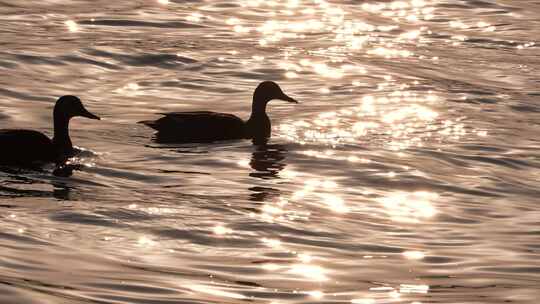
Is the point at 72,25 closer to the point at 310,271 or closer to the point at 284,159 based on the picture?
the point at 284,159

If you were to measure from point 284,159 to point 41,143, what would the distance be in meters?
3.17

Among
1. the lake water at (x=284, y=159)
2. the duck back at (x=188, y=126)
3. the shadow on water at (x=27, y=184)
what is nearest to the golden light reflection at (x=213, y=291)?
the lake water at (x=284, y=159)

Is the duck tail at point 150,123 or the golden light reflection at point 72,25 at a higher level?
the golden light reflection at point 72,25

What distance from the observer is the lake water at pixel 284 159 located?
11.4m

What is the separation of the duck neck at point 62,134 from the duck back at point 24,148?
0.49 m

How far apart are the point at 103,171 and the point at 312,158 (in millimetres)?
2968

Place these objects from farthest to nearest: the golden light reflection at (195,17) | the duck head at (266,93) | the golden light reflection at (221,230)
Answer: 1. the golden light reflection at (195,17)
2. the duck head at (266,93)
3. the golden light reflection at (221,230)

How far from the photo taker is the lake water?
447 inches

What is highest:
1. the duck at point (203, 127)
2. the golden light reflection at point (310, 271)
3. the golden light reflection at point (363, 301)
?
the golden light reflection at point (363, 301)

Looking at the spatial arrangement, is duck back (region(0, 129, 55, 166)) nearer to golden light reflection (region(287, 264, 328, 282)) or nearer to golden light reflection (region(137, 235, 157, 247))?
golden light reflection (region(137, 235, 157, 247))

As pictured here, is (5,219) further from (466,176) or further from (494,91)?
(494,91)

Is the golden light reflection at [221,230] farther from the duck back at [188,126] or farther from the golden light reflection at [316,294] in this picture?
the duck back at [188,126]

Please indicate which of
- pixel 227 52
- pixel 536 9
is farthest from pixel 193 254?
pixel 536 9

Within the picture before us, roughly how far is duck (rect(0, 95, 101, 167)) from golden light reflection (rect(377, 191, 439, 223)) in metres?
4.23
